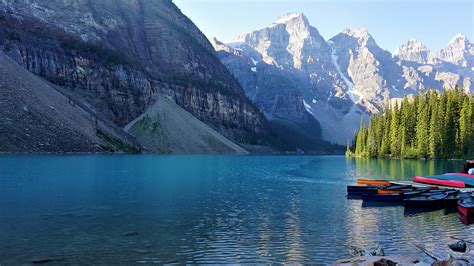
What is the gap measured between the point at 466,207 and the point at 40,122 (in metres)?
132

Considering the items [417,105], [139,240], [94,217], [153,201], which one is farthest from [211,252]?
A: [417,105]

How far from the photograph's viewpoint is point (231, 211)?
4162 centimetres

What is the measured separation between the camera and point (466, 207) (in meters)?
38.5

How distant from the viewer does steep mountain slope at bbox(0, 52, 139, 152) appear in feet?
422

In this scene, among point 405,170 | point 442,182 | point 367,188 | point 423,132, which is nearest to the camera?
point 367,188

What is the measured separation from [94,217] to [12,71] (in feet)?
451

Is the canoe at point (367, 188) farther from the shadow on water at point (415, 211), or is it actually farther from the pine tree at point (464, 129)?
the pine tree at point (464, 129)

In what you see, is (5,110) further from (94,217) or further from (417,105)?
(417,105)

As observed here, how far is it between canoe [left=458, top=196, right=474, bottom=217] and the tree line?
87433 millimetres

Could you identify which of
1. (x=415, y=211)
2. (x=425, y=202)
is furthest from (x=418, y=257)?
(x=425, y=202)

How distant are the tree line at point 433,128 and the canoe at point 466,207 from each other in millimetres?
87433

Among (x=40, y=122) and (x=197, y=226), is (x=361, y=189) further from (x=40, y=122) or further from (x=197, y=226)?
(x=40, y=122)

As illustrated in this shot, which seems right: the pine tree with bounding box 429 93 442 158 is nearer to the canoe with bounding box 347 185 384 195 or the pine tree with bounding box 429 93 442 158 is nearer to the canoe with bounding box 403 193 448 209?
the canoe with bounding box 347 185 384 195

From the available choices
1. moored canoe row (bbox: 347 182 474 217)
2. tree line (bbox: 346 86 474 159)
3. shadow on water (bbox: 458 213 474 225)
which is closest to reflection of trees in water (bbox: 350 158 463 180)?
tree line (bbox: 346 86 474 159)
